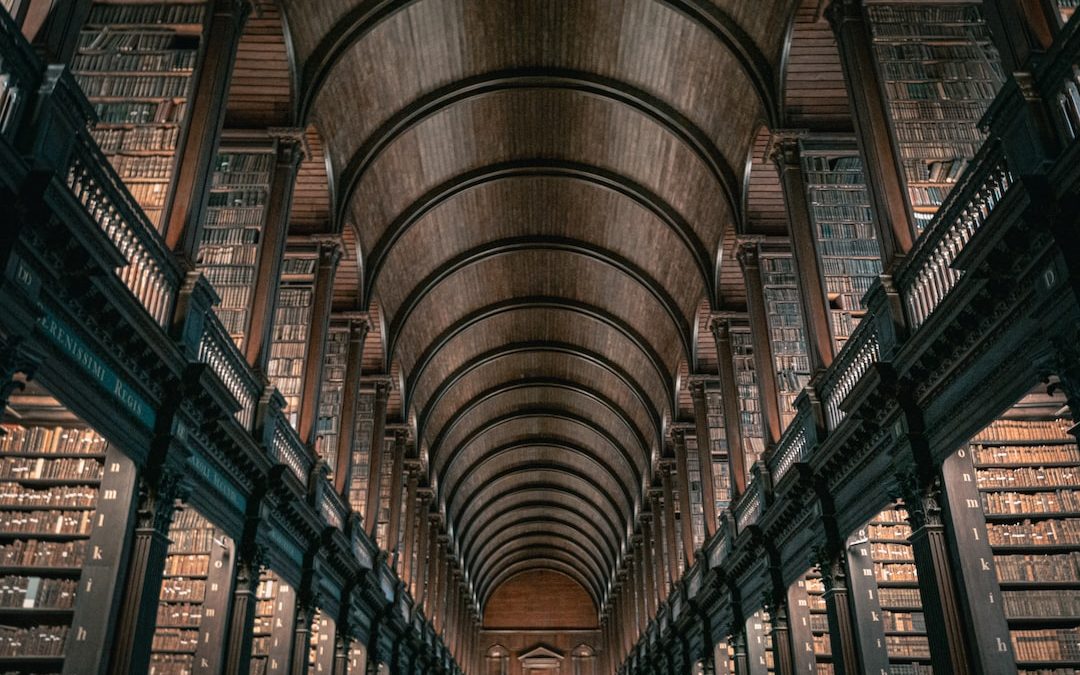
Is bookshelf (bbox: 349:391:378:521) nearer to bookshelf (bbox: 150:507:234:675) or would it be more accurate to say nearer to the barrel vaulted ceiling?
the barrel vaulted ceiling

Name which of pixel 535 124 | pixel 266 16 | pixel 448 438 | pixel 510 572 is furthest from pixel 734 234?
pixel 510 572

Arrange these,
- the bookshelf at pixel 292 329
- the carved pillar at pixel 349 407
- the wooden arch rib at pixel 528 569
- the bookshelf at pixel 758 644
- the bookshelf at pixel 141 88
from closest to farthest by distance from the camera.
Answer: the bookshelf at pixel 141 88
the bookshelf at pixel 292 329
the bookshelf at pixel 758 644
the carved pillar at pixel 349 407
the wooden arch rib at pixel 528 569

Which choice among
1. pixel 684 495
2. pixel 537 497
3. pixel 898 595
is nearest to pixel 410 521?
pixel 684 495

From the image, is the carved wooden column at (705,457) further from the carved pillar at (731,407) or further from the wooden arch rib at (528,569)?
the wooden arch rib at (528,569)

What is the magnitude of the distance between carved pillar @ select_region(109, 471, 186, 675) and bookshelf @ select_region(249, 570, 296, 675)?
381 centimetres

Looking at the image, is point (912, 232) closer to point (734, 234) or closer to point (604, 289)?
point (734, 234)

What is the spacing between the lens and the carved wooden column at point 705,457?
17.0 meters

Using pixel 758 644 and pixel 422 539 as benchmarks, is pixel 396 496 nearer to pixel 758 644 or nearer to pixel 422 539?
pixel 422 539

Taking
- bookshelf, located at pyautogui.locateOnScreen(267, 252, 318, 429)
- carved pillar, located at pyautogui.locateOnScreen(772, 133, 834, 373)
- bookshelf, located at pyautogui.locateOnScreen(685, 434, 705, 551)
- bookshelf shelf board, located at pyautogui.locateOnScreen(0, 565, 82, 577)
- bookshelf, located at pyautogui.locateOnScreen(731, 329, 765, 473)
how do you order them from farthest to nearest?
bookshelf, located at pyautogui.locateOnScreen(685, 434, 705, 551) → bookshelf, located at pyautogui.locateOnScreen(731, 329, 765, 473) → bookshelf, located at pyautogui.locateOnScreen(267, 252, 318, 429) → carved pillar, located at pyautogui.locateOnScreen(772, 133, 834, 373) → bookshelf shelf board, located at pyautogui.locateOnScreen(0, 565, 82, 577)

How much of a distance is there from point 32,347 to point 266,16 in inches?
273

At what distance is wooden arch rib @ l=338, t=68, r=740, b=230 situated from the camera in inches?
579

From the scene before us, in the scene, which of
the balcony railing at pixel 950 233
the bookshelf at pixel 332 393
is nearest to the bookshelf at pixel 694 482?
the bookshelf at pixel 332 393

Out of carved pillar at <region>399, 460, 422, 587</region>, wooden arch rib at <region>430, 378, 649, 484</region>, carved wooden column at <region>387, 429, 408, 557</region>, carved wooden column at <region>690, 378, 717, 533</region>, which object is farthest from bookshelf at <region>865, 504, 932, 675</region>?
wooden arch rib at <region>430, 378, 649, 484</region>

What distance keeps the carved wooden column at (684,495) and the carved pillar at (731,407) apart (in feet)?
13.4
